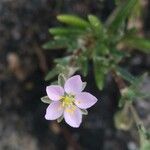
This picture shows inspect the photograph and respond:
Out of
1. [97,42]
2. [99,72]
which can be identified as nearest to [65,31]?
[97,42]

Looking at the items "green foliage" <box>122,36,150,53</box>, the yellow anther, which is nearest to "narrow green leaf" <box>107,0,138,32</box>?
"green foliage" <box>122,36,150,53</box>

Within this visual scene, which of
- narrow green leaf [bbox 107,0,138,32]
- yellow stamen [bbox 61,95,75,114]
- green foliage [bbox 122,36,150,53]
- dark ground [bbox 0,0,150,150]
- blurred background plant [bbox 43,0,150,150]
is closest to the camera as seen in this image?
yellow stamen [bbox 61,95,75,114]

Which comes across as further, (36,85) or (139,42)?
(36,85)

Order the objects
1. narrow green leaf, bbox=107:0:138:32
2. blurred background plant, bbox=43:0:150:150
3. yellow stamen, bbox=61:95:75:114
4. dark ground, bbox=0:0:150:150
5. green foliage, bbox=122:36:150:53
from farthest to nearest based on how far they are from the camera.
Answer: dark ground, bbox=0:0:150:150 → green foliage, bbox=122:36:150:53 → blurred background plant, bbox=43:0:150:150 → narrow green leaf, bbox=107:0:138:32 → yellow stamen, bbox=61:95:75:114

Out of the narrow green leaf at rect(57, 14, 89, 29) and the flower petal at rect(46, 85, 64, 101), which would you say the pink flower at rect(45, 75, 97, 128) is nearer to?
the flower petal at rect(46, 85, 64, 101)

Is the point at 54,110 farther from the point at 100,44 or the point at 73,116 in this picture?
the point at 100,44

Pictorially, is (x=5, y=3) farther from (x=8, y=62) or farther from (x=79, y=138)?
(x=79, y=138)

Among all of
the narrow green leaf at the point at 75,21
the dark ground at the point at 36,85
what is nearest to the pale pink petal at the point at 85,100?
the narrow green leaf at the point at 75,21
